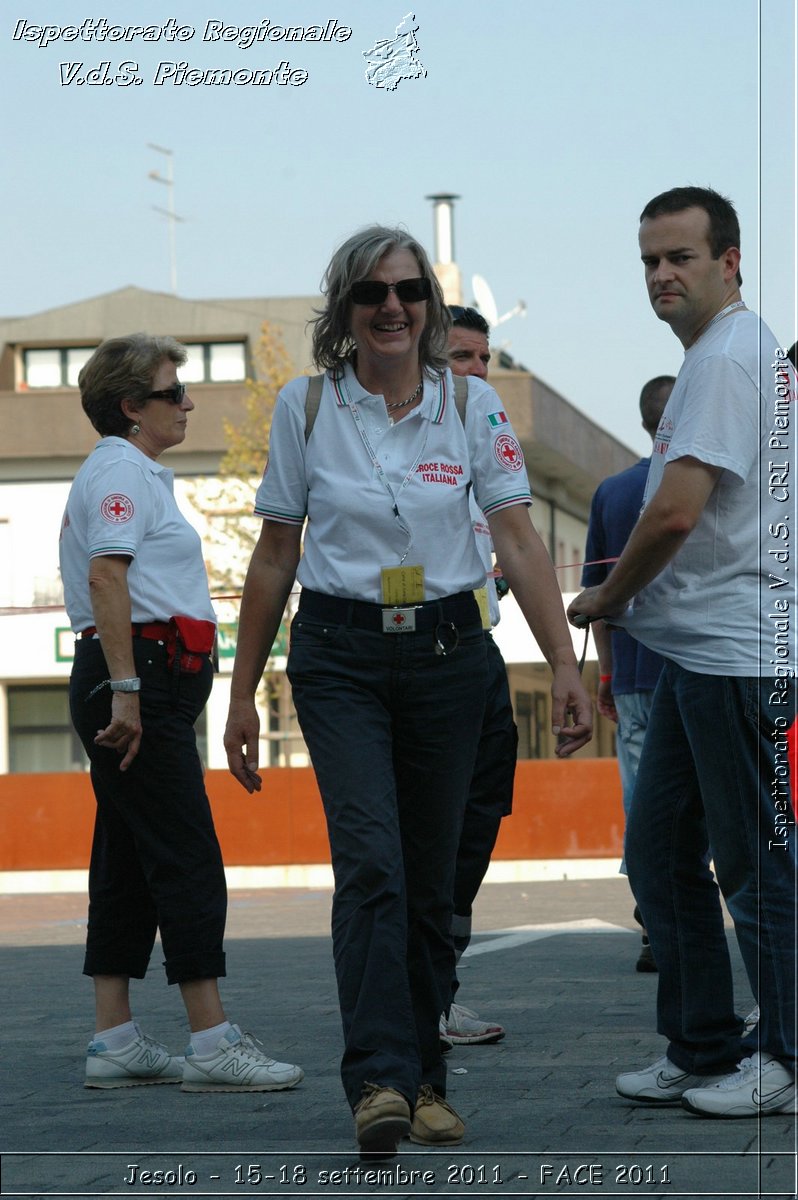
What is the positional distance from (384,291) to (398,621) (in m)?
0.78

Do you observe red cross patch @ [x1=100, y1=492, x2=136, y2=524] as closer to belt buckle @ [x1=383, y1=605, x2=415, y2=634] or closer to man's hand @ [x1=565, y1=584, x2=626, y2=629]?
belt buckle @ [x1=383, y1=605, x2=415, y2=634]

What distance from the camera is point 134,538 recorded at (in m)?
5.22

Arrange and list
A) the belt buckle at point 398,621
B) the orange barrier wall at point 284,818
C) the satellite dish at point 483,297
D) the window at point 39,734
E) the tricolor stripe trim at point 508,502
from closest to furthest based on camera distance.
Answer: the belt buckle at point 398,621 < the tricolor stripe trim at point 508,502 < the orange barrier wall at point 284,818 < the satellite dish at point 483,297 < the window at point 39,734

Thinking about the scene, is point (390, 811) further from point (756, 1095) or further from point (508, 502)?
point (756, 1095)

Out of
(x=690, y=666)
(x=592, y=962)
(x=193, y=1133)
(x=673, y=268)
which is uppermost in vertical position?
(x=673, y=268)

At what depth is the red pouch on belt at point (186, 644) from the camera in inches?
207

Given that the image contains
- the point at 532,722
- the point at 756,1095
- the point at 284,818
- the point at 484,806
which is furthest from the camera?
the point at 532,722

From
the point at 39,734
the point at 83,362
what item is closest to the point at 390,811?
the point at 39,734

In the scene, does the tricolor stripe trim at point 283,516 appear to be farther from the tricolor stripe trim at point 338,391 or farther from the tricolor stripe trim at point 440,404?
the tricolor stripe trim at point 440,404

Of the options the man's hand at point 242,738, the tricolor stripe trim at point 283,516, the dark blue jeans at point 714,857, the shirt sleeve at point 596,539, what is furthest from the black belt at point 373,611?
the shirt sleeve at point 596,539

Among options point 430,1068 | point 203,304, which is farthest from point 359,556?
point 203,304

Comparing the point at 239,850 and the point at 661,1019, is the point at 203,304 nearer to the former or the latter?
the point at 239,850

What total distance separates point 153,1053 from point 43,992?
2563 millimetres

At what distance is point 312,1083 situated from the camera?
509 centimetres
